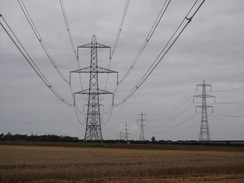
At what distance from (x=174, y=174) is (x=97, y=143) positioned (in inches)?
2205

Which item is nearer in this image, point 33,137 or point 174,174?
point 174,174

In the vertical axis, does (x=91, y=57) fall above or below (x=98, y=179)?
above

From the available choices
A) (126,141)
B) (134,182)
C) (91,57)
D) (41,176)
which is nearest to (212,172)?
(134,182)

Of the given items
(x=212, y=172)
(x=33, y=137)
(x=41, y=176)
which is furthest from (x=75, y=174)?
(x=33, y=137)

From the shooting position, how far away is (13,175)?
2567 centimetres

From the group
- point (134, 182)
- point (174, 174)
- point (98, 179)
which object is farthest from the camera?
point (174, 174)

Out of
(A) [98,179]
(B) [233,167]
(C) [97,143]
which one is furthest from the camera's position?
(C) [97,143]

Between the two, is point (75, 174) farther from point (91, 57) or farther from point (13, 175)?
point (91, 57)

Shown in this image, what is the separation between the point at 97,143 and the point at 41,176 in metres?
59.1

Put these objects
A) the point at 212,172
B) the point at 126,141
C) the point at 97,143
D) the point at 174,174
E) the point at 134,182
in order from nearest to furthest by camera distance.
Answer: the point at 134,182 < the point at 174,174 < the point at 212,172 < the point at 97,143 < the point at 126,141

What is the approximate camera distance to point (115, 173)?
2820 centimetres

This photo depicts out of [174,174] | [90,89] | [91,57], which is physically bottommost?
[174,174]

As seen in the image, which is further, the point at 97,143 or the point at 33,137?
the point at 33,137

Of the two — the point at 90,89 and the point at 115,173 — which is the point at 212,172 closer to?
the point at 115,173
